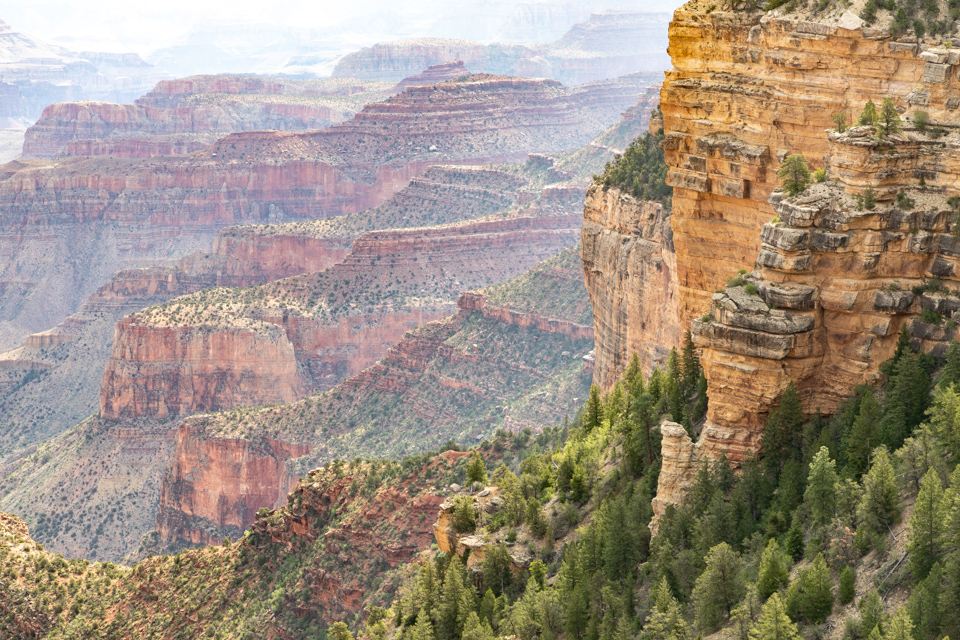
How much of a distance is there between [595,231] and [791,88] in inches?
1246

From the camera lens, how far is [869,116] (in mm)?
33281

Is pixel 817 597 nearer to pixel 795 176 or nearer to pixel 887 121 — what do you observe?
pixel 795 176

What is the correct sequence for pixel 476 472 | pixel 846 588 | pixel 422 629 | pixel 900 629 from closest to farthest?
pixel 900 629, pixel 846 588, pixel 422 629, pixel 476 472

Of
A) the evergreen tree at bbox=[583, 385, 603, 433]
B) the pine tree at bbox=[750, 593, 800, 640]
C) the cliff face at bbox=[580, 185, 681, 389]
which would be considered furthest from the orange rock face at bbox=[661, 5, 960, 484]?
the cliff face at bbox=[580, 185, 681, 389]

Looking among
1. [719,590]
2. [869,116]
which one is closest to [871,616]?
[719,590]

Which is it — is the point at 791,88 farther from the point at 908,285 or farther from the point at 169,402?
the point at 169,402

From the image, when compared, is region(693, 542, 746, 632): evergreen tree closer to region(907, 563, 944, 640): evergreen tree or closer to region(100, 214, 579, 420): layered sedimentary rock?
region(907, 563, 944, 640): evergreen tree

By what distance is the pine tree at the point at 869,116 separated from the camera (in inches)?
1305

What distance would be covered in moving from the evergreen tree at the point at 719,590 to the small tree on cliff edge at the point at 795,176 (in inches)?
370

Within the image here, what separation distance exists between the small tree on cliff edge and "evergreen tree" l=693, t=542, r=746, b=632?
940 cm

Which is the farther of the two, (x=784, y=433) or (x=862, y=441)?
(x=784, y=433)

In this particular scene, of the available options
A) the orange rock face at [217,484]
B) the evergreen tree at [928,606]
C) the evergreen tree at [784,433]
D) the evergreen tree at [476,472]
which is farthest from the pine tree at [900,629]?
the orange rock face at [217,484]

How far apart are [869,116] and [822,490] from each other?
933 centimetres

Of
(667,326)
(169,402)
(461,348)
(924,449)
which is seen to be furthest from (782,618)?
(169,402)
